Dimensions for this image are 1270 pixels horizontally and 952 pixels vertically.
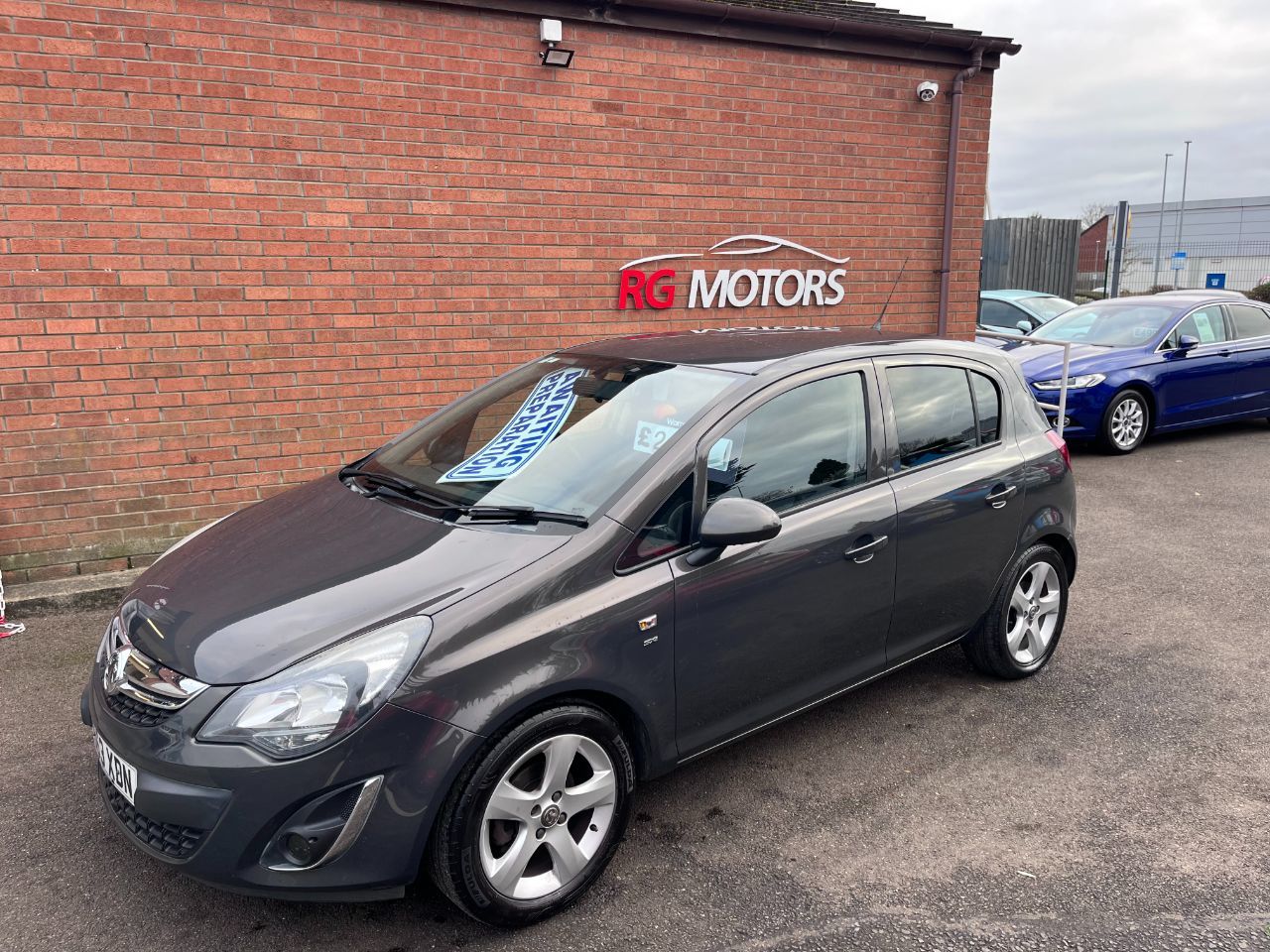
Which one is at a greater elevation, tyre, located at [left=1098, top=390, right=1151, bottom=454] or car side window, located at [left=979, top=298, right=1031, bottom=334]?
car side window, located at [left=979, top=298, right=1031, bottom=334]

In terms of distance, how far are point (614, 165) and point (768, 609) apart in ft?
14.8

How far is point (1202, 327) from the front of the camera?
979 centimetres

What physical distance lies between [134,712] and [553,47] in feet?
17.0

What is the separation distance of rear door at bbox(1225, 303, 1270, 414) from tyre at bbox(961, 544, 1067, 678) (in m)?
7.29

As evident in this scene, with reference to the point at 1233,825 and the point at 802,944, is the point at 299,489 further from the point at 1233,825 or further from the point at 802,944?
the point at 1233,825

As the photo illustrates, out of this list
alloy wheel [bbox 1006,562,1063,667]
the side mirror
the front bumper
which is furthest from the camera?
alloy wheel [bbox 1006,562,1063,667]

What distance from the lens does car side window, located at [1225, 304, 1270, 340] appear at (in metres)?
10.0

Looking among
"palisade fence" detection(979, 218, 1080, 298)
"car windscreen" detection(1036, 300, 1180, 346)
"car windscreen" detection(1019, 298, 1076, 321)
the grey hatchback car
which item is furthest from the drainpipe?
"palisade fence" detection(979, 218, 1080, 298)

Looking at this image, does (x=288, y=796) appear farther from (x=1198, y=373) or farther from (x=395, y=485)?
(x=1198, y=373)

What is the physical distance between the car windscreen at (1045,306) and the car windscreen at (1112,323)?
12.2 feet

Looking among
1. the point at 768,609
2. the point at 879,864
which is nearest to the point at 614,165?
the point at 768,609

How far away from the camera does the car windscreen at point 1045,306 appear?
47.8ft

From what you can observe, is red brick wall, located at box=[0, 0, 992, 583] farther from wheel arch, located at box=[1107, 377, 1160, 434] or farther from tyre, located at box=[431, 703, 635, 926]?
wheel arch, located at box=[1107, 377, 1160, 434]

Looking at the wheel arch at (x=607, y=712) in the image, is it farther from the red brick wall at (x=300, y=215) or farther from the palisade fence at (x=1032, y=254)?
the palisade fence at (x=1032, y=254)
